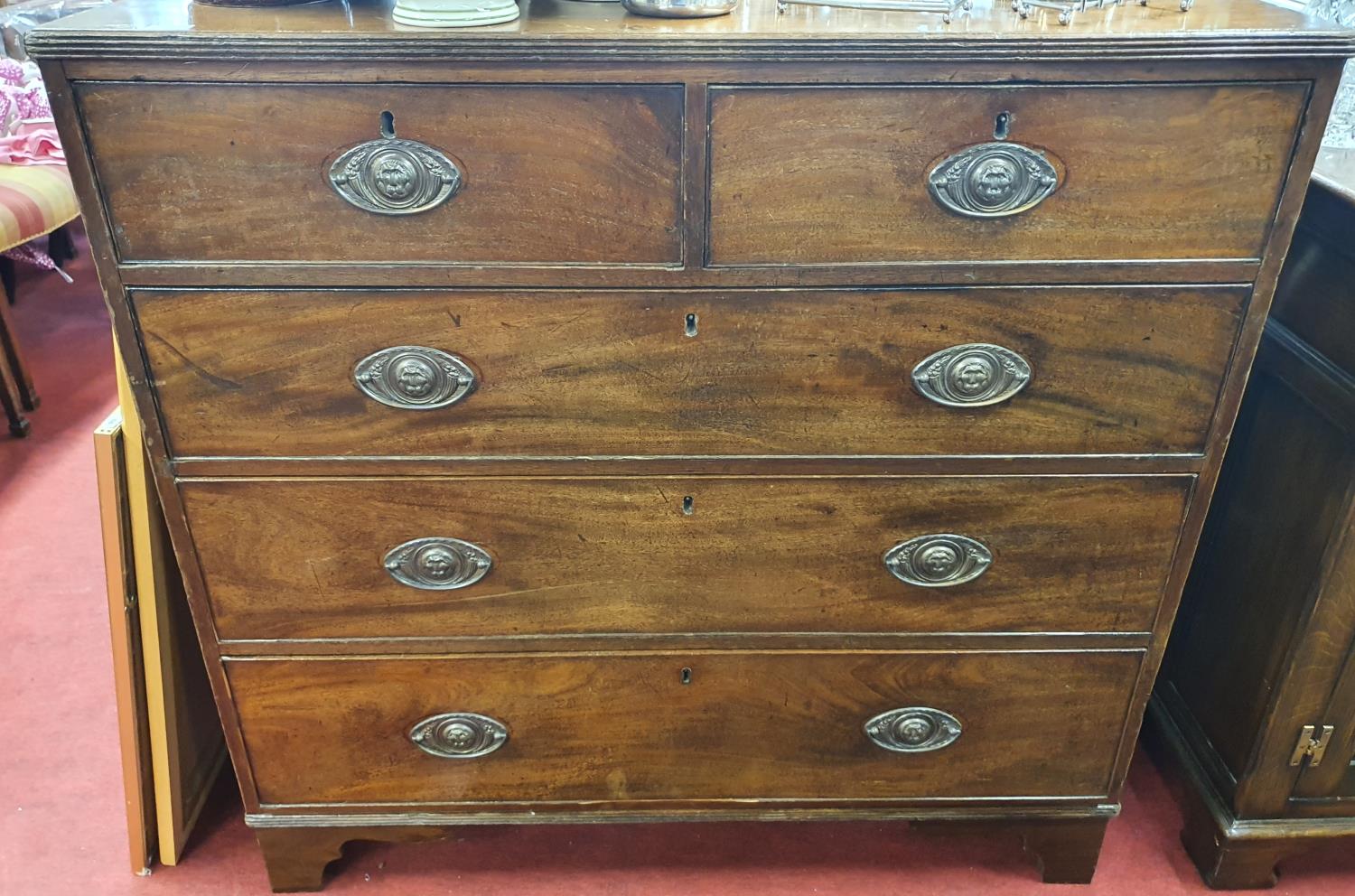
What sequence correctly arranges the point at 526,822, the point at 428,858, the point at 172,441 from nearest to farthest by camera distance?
1. the point at 172,441
2. the point at 526,822
3. the point at 428,858

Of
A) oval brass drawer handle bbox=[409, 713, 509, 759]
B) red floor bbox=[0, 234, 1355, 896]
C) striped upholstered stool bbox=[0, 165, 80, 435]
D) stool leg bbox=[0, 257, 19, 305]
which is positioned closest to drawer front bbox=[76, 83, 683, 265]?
oval brass drawer handle bbox=[409, 713, 509, 759]

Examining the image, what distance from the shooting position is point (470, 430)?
1075 millimetres

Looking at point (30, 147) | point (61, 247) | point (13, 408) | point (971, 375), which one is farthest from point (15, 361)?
point (971, 375)

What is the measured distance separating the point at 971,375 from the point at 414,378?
56cm

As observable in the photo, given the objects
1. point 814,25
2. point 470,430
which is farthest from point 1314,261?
point 470,430

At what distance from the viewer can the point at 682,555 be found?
116 cm

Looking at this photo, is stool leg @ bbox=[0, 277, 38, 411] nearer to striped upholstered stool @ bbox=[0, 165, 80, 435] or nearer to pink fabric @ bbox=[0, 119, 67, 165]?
striped upholstered stool @ bbox=[0, 165, 80, 435]

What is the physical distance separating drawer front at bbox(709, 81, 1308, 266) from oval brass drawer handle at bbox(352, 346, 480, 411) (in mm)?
283

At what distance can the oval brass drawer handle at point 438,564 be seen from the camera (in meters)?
1.14

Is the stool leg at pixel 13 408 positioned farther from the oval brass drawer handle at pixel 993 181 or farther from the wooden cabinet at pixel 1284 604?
the wooden cabinet at pixel 1284 604

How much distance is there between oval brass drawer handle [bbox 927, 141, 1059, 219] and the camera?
0.94 metres

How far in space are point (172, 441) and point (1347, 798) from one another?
4.89 feet

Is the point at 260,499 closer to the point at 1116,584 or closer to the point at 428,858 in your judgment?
the point at 428,858

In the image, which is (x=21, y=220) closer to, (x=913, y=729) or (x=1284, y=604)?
(x=913, y=729)
